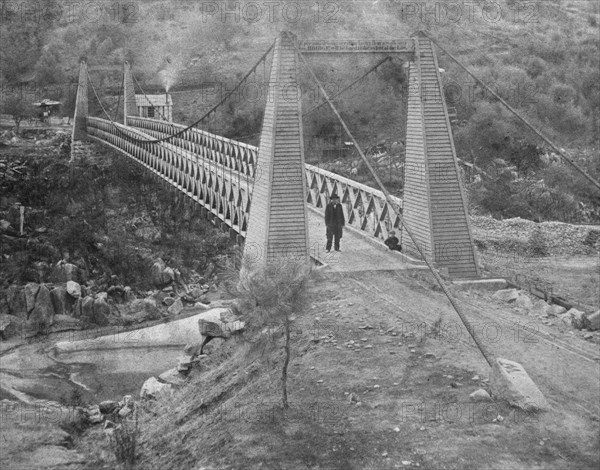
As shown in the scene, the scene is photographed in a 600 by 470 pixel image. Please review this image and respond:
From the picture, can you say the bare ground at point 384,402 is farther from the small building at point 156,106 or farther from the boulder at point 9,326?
the small building at point 156,106

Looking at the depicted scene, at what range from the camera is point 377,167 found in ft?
73.8

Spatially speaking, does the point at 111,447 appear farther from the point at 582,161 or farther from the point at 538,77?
the point at 538,77


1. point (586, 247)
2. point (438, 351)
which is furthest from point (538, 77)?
point (438, 351)

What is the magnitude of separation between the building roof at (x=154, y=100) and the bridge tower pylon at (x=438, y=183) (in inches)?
949

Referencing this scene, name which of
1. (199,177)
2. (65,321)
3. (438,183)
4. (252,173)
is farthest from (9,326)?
(252,173)

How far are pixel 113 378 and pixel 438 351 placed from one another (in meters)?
4.70

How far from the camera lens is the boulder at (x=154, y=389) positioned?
812 centimetres

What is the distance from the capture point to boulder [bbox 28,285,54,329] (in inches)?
471

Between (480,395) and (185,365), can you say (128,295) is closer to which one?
(185,365)

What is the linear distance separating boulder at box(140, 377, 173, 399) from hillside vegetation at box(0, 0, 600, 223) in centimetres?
1117

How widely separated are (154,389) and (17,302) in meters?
5.19

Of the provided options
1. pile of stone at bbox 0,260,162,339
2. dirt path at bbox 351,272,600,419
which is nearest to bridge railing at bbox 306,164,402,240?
dirt path at bbox 351,272,600,419

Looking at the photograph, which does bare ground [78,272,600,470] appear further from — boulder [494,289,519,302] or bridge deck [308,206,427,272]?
bridge deck [308,206,427,272]

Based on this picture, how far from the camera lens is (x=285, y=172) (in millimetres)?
9336
